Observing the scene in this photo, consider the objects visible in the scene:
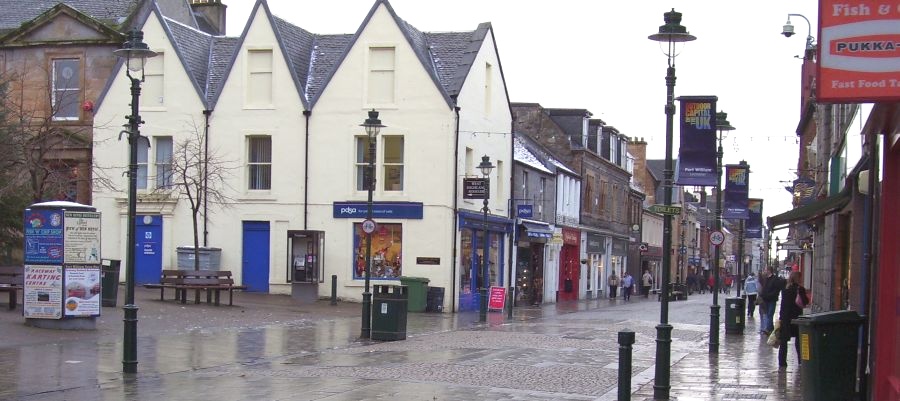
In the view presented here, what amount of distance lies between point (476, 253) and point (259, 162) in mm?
8496

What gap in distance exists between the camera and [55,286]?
20.0 metres

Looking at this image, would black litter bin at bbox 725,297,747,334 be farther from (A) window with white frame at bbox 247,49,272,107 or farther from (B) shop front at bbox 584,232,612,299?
(B) shop front at bbox 584,232,612,299

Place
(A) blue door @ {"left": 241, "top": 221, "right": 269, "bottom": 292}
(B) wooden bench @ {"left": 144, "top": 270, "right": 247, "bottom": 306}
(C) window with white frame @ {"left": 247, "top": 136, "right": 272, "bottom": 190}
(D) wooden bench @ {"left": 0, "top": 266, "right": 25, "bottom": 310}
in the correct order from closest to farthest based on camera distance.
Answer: (D) wooden bench @ {"left": 0, "top": 266, "right": 25, "bottom": 310} < (B) wooden bench @ {"left": 144, "top": 270, "right": 247, "bottom": 306} < (A) blue door @ {"left": 241, "top": 221, "right": 269, "bottom": 292} < (C) window with white frame @ {"left": 247, "top": 136, "right": 272, "bottom": 190}

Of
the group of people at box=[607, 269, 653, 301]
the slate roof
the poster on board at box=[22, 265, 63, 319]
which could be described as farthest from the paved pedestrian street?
the group of people at box=[607, 269, 653, 301]

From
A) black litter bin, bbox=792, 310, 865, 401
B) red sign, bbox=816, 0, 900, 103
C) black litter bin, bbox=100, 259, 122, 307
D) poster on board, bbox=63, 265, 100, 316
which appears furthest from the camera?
black litter bin, bbox=100, 259, 122, 307

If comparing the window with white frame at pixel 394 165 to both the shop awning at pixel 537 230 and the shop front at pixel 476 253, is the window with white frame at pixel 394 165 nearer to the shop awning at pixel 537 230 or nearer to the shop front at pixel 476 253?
the shop front at pixel 476 253

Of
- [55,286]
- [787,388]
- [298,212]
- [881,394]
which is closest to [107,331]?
[55,286]

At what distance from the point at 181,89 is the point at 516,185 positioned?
13983 mm

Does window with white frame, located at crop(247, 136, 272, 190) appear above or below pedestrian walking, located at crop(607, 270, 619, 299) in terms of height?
above

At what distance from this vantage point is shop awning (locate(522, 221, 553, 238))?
4425 cm

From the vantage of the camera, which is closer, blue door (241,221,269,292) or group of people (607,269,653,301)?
blue door (241,221,269,292)

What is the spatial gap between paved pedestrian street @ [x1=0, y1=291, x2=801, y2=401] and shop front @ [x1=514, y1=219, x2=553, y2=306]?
638 inches

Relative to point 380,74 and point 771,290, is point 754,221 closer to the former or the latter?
point 380,74

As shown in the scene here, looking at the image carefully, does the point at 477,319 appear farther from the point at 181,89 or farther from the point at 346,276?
the point at 181,89
